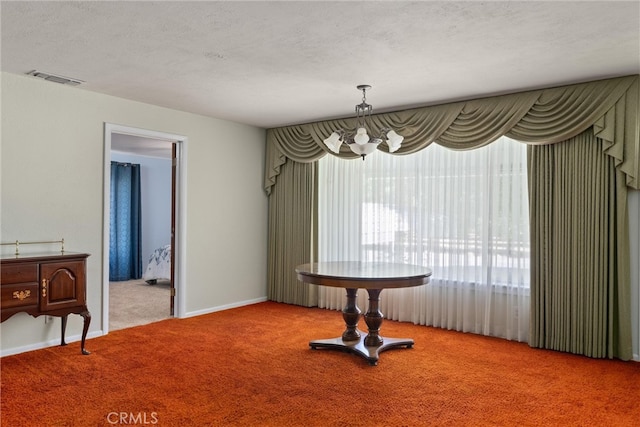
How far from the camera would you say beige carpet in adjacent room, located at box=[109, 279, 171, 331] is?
503 centimetres

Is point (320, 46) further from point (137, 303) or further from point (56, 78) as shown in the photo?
point (137, 303)

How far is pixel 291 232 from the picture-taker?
19.6 feet

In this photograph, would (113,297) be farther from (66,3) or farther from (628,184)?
(628,184)

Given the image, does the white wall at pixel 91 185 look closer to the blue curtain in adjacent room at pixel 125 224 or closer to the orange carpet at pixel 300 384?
the orange carpet at pixel 300 384

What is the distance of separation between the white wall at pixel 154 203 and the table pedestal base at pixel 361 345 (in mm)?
5429

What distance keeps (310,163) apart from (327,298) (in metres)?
1.72

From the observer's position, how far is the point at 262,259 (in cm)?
622

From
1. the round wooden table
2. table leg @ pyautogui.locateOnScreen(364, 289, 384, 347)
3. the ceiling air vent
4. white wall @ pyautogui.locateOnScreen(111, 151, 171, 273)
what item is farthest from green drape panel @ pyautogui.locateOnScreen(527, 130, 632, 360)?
white wall @ pyautogui.locateOnScreen(111, 151, 171, 273)

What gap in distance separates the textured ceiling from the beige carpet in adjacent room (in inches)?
94.1

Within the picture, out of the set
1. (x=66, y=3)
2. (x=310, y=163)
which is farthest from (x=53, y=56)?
(x=310, y=163)

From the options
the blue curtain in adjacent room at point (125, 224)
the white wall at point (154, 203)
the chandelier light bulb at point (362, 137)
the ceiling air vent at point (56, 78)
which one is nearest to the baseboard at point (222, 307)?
the ceiling air vent at point (56, 78)

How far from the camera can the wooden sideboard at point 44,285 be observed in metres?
3.45

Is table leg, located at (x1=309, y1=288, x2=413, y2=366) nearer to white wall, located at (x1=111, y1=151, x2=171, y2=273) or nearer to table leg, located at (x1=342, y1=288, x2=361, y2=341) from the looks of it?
table leg, located at (x1=342, y1=288, x2=361, y2=341)

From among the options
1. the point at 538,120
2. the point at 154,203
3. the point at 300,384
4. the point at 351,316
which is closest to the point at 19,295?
the point at 300,384
